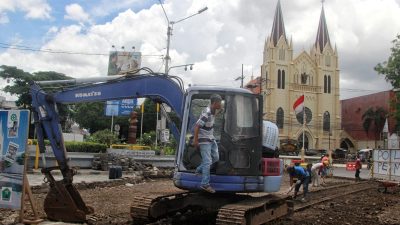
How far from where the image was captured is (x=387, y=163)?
70.6 ft

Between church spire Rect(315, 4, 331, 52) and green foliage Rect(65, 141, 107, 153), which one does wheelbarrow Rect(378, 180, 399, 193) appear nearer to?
green foliage Rect(65, 141, 107, 153)

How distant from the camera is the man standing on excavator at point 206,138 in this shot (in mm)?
8328

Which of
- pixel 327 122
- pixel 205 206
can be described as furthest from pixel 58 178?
pixel 327 122

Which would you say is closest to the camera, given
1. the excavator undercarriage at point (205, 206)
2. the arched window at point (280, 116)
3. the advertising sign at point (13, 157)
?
the excavator undercarriage at point (205, 206)

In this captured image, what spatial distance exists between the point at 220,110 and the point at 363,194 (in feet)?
40.2

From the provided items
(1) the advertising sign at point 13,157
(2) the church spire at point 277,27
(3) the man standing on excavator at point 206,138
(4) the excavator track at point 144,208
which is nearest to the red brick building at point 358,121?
(2) the church spire at point 277,27

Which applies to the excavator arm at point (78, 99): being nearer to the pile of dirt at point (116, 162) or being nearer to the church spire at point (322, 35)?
the pile of dirt at point (116, 162)

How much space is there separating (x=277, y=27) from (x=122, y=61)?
169 ft

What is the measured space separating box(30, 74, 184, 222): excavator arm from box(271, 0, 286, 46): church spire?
279ft

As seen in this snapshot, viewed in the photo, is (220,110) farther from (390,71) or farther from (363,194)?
(390,71)

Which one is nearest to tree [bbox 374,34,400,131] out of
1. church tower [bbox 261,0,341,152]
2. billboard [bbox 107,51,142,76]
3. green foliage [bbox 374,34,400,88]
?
green foliage [bbox 374,34,400,88]

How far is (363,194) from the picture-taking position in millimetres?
18969

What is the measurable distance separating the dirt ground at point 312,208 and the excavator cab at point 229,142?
2.09 meters

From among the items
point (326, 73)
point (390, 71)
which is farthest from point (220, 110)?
point (326, 73)
